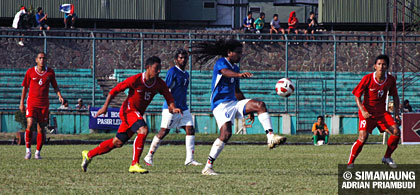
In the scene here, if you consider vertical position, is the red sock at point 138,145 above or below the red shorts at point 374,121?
below

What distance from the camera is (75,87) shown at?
96.5 feet

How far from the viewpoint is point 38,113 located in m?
15.2

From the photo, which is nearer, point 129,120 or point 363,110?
point 129,120

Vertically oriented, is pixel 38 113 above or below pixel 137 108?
below

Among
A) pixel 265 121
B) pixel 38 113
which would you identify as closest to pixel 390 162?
pixel 265 121

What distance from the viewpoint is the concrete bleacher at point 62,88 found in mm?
28609

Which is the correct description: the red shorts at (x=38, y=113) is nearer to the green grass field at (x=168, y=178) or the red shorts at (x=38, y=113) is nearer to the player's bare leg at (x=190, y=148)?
the green grass field at (x=168, y=178)

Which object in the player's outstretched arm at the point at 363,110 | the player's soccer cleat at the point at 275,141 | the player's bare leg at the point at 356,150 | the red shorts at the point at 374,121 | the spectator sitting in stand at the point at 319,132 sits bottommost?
the spectator sitting in stand at the point at 319,132

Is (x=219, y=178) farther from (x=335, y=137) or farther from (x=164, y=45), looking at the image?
(x=164, y=45)

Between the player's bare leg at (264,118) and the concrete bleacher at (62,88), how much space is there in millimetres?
17931

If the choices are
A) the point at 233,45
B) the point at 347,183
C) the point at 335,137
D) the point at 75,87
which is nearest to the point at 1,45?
the point at 75,87

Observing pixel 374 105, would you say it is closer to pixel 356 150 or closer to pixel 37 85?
pixel 356 150

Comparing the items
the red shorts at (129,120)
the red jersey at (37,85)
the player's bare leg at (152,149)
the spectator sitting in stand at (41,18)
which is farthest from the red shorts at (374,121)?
the spectator sitting in stand at (41,18)

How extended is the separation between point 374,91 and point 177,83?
12.2 ft
